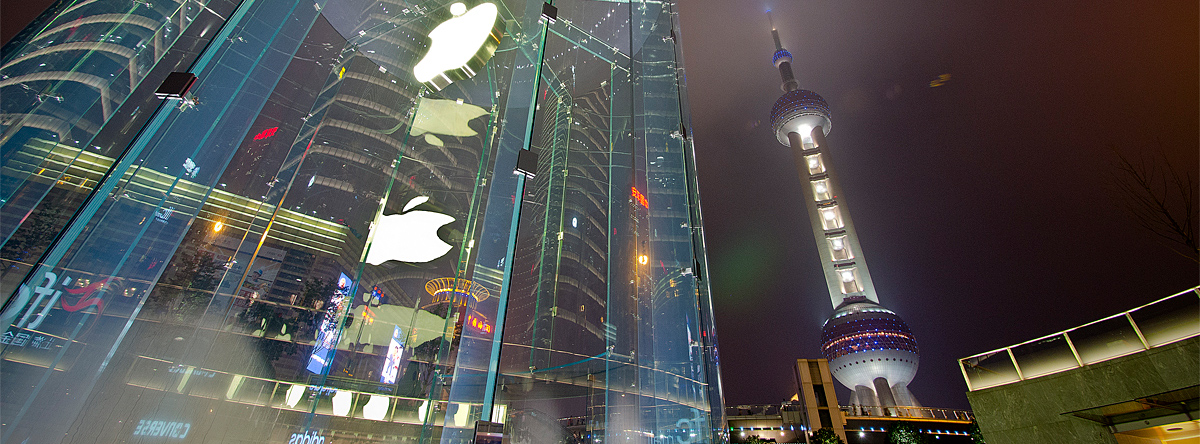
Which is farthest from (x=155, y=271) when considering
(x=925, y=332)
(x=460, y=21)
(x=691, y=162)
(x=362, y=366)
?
(x=925, y=332)

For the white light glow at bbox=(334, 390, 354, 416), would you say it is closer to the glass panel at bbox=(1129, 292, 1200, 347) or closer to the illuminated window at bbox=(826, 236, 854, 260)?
the glass panel at bbox=(1129, 292, 1200, 347)

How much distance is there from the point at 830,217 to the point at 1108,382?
47.2 meters

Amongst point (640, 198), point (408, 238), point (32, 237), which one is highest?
point (640, 198)

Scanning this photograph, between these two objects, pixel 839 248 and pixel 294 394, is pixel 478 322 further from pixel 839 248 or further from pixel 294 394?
pixel 839 248

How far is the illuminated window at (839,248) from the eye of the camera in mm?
47094

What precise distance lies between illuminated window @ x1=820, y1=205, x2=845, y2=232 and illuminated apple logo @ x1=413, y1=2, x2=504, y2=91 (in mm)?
51218

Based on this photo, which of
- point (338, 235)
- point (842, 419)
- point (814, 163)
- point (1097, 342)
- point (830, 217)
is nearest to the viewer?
point (338, 235)

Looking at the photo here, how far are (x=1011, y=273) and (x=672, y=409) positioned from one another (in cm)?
7016

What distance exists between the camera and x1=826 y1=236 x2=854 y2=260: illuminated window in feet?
155

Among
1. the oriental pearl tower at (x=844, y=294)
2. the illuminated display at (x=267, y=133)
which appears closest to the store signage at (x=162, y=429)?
the illuminated display at (x=267, y=133)

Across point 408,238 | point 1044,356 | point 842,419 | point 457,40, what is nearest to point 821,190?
point 842,419

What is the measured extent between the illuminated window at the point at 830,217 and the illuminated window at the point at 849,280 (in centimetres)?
491

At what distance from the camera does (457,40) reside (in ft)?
12.1

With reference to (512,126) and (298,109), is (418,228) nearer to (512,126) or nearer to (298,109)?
(512,126)
